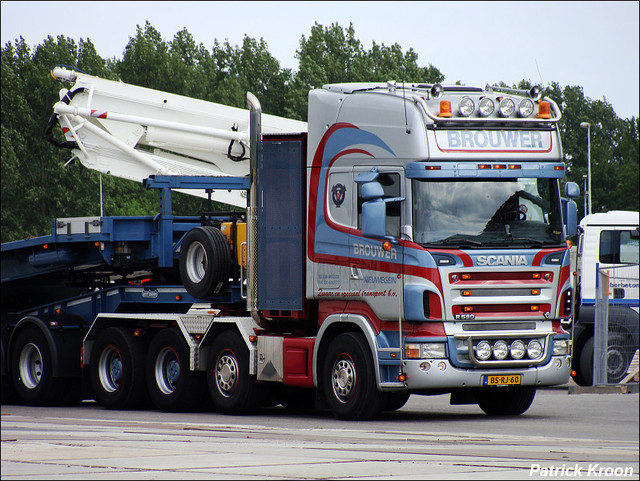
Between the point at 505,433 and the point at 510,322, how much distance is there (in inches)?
74.6

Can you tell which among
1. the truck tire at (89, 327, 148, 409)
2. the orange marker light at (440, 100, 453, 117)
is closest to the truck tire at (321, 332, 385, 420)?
the orange marker light at (440, 100, 453, 117)

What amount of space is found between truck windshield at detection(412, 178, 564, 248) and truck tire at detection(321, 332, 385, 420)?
5.03 feet

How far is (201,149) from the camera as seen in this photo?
67.3 ft

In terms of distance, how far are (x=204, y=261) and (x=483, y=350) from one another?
424 cm

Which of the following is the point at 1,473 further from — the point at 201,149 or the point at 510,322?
the point at 201,149

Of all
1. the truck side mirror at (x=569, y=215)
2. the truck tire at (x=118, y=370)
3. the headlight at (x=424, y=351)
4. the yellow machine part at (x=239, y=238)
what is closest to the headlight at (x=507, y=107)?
the truck side mirror at (x=569, y=215)

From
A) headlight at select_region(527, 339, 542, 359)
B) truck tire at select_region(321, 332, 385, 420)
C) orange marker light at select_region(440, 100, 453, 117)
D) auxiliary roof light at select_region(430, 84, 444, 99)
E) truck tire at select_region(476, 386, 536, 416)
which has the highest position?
auxiliary roof light at select_region(430, 84, 444, 99)

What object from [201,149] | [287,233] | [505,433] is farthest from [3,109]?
[505,433]

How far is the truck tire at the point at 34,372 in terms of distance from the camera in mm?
18766

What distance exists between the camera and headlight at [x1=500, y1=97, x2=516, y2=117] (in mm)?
14438

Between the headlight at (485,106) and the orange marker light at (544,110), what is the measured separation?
65 cm

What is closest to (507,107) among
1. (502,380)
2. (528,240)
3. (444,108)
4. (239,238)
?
(444,108)

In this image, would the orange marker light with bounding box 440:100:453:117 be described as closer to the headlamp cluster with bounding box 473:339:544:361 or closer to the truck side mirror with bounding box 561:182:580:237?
the truck side mirror with bounding box 561:182:580:237

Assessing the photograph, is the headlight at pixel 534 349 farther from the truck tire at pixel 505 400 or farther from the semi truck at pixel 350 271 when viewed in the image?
the truck tire at pixel 505 400
